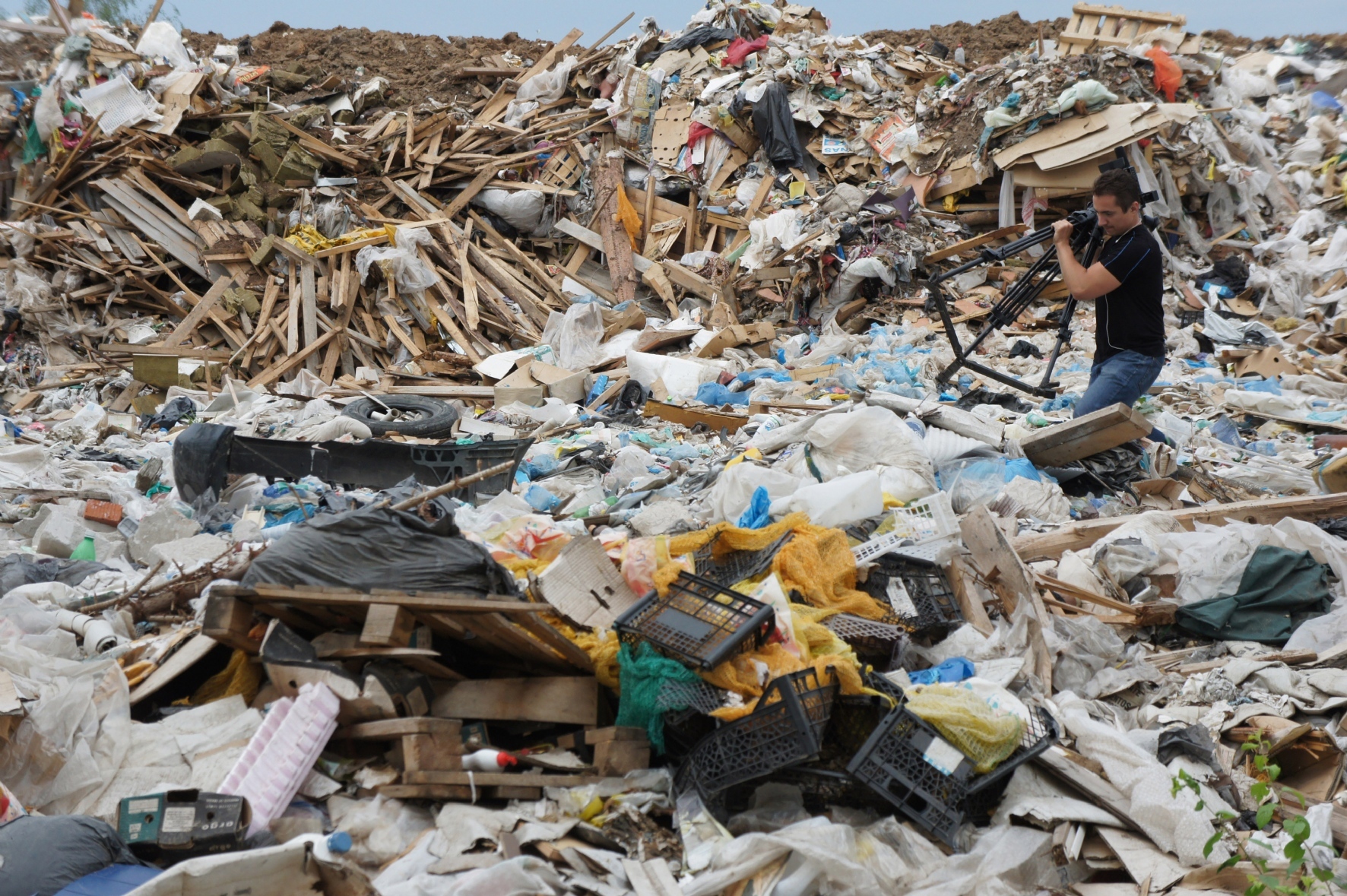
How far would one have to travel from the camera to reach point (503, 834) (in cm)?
240

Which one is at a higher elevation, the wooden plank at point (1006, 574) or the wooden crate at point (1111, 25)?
the wooden crate at point (1111, 25)

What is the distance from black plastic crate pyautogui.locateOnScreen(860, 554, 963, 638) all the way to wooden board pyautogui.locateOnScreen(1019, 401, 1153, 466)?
59.2 inches

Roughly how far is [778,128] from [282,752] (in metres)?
9.54

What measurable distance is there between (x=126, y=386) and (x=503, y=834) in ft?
24.8

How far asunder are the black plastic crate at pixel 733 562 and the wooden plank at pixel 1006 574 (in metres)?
0.81

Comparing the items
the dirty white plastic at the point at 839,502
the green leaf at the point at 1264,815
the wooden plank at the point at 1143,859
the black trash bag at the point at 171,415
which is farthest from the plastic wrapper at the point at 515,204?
the green leaf at the point at 1264,815

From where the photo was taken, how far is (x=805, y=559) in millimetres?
3340

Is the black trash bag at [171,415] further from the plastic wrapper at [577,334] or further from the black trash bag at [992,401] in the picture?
the black trash bag at [992,401]

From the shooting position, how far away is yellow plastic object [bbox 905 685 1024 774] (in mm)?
2582

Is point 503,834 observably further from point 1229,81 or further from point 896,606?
point 1229,81

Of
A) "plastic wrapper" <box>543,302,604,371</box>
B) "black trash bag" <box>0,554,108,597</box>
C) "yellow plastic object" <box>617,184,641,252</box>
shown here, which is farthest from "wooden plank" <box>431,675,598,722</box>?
"yellow plastic object" <box>617,184,641,252</box>

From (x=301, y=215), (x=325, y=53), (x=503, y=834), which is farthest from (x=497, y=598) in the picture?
(x=325, y=53)

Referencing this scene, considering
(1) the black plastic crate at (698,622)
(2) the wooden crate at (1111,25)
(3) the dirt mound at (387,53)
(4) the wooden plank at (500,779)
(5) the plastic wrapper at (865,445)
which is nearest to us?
(4) the wooden plank at (500,779)

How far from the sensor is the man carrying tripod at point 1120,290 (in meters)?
4.20
